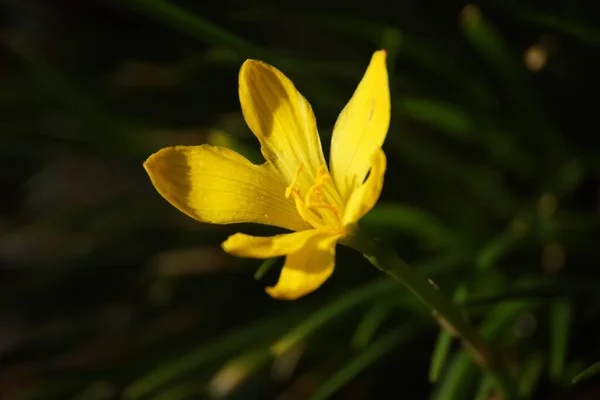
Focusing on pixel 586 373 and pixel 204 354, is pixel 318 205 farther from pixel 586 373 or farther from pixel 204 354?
pixel 204 354

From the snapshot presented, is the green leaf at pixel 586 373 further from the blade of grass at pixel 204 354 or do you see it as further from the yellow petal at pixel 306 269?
the blade of grass at pixel 204 354

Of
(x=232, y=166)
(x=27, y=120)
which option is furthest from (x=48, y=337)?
(x=232, y=166)

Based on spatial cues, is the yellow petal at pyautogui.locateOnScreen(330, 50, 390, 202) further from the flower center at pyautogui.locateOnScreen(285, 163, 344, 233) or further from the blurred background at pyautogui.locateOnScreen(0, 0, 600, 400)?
the blurred background at pyautogui.locateOnScreen(0, 0, 600, 400)

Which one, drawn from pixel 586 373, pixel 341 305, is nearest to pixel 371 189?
pixel 586 373

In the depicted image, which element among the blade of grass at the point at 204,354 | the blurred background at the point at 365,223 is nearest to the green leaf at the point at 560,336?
the blurred background at the point at 365,223

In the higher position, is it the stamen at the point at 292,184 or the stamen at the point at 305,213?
the stamen at the point at 292,184
